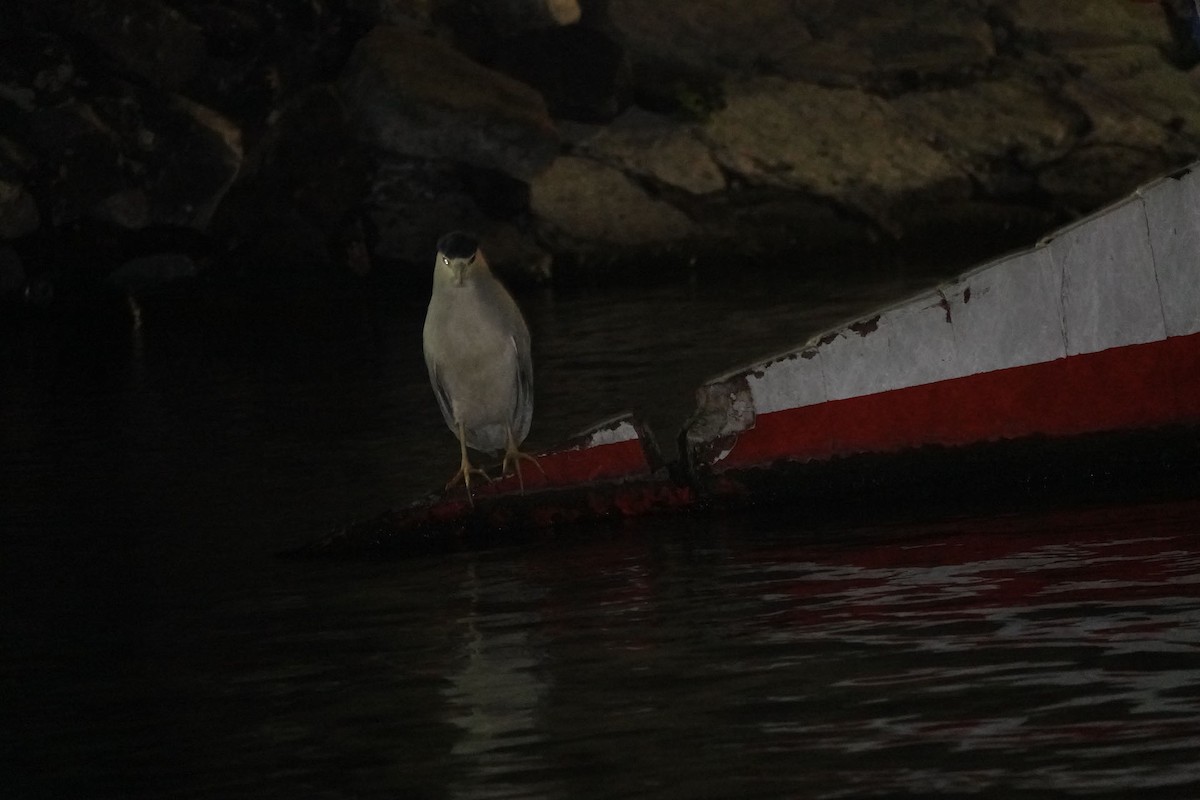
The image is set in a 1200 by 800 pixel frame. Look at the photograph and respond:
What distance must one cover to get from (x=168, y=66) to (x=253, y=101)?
0.95m

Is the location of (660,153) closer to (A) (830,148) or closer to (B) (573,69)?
(B) (573,69)

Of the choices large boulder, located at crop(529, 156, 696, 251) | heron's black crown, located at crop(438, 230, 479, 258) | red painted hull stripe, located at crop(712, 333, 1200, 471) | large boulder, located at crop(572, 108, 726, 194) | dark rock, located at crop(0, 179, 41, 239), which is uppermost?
dark rock, located at crop(0, 179, 41, 239)

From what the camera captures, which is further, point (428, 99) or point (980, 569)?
point (428, 99)

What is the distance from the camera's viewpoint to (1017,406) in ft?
29.3

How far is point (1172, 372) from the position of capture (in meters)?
8.88

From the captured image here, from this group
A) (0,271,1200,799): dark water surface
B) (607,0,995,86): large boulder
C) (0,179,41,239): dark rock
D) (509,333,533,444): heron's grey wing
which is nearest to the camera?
(0,271,1200,799): dark water surface

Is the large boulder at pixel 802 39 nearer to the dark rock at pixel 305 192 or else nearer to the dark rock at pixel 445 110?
the dark rock at pixel 445 110

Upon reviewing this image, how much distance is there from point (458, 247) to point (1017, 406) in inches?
97.6

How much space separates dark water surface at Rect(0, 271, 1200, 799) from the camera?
17.4 ft

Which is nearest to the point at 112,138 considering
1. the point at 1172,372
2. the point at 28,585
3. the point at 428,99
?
the point at 428,99

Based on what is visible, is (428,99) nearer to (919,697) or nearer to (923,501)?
(923,501)

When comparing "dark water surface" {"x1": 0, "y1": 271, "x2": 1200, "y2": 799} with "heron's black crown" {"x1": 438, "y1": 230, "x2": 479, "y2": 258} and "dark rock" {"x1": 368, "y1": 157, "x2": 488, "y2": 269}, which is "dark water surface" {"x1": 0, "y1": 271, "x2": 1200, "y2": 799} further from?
"dark rock" {"x1": 368, "y1": 157, "x2": 488, "y2": 269}

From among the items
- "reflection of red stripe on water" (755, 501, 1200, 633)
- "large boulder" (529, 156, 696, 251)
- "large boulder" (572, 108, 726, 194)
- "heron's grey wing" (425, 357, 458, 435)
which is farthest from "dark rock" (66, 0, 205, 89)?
"reflection of red stripe on water" (755, 501, 1200, 633)

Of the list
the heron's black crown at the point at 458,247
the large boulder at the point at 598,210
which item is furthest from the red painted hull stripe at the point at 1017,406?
the large boulder at the point at 598,210
